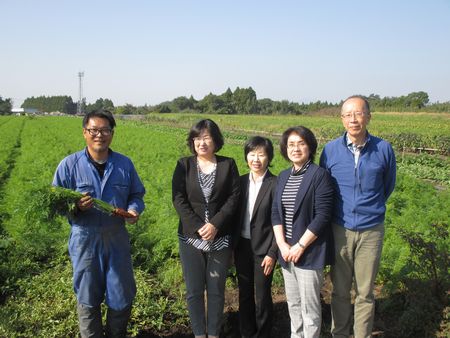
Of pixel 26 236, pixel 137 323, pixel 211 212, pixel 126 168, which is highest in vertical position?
pixel 126 168

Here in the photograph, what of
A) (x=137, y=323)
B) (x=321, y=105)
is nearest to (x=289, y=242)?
(x=137, y=323)

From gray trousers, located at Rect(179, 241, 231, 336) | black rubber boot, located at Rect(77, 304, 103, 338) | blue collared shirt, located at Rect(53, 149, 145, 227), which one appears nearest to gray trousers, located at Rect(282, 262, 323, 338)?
gray trousers, located at Rect(179, 241, 231, 336)

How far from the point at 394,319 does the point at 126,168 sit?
3.34 metres

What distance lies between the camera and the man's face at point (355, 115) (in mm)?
3275

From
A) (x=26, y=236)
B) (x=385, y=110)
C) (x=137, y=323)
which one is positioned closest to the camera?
(x=137, y=323)

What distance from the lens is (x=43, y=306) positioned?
4.23m

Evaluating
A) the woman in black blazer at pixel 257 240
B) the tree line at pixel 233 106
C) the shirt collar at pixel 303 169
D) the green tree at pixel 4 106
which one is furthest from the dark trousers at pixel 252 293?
the green tree at pixel 4 106

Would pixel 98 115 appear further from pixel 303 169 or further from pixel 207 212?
pixel 303 169

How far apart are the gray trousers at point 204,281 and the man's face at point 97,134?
1.23 metres

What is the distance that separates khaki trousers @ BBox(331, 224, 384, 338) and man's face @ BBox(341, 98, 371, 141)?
88 cm

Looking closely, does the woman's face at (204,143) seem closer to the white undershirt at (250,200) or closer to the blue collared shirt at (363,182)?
the white undershirt at (250,200)

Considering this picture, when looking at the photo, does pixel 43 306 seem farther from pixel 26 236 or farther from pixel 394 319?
pixel 394 319

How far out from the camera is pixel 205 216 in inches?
143

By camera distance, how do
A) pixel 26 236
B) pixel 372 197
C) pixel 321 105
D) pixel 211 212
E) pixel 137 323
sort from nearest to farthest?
pixel 372 197 → pixel 211 212 → pixel 137 323 → pixel 26 236 → pixel 321 105
